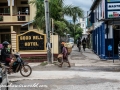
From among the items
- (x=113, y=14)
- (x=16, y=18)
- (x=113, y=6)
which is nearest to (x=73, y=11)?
(x=113, y=6)

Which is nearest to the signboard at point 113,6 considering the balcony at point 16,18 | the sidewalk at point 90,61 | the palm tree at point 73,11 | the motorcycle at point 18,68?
the sidewalk at point 90,61

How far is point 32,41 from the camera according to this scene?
883 inches

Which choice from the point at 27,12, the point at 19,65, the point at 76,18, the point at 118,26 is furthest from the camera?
the point at 27,12

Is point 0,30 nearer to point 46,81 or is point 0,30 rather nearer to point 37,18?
point 37,18

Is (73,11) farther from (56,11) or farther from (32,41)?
(32,41)

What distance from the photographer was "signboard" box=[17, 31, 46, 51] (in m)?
22.4

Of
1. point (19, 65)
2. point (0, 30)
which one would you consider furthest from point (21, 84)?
point (0, 30)

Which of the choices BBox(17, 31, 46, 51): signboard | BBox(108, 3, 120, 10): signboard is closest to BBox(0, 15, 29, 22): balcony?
BBox(17, 31, 46, 51): signboard

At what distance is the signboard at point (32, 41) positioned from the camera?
73.5ft

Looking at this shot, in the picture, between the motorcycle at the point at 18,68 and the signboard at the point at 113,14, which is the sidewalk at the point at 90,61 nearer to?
the signboard at the point at 113,14

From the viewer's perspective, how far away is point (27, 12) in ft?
124

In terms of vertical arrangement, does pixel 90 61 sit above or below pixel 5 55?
below

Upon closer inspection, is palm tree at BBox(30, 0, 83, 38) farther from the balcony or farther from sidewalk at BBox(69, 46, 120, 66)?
the balcony

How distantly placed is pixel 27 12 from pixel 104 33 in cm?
1605
